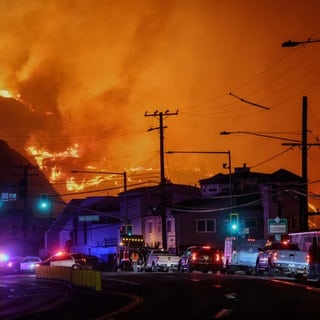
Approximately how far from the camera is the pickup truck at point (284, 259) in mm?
38031

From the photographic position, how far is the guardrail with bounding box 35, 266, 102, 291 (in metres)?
29.3

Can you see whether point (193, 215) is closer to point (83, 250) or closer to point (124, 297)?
point (83, 250)

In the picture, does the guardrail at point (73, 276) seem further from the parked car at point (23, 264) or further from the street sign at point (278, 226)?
the parked car at point (23, 264)

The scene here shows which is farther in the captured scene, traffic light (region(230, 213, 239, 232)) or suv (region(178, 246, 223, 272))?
traffic light (region(230, 213, 239, 232))

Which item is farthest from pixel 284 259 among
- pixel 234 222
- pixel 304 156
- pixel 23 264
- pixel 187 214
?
pixel 187 214

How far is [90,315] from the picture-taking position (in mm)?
18516

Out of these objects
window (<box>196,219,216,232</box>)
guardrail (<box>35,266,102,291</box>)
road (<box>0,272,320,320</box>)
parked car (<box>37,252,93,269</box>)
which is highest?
window (<box>196,219,216,232</box>)

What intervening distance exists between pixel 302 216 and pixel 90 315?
28629 millimetres

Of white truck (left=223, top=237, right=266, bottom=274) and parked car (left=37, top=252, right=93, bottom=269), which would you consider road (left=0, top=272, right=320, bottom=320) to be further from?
parked car (left=37, top=252, right=93, bottom=269)

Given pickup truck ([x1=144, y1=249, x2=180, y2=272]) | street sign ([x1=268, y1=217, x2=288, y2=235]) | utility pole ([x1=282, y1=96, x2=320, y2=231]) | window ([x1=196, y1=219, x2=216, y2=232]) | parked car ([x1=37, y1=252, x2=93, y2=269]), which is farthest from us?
window ([x1=196, y1=219, x2=216, y2=232])

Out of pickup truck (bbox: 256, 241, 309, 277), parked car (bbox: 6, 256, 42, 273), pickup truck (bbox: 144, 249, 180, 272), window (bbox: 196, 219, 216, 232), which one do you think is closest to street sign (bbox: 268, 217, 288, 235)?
pickup truck (bbox: 144, 249, 180, 272)

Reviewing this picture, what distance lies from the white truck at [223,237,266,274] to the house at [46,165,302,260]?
1020cm

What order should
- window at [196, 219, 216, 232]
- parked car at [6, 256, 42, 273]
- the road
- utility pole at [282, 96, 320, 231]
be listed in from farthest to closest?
window at [196, 219, 216, 232], parked car at [6, 256, 42, 273], utility pole at [282, 96, 320, 231], the road

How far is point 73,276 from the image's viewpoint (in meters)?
34.8
